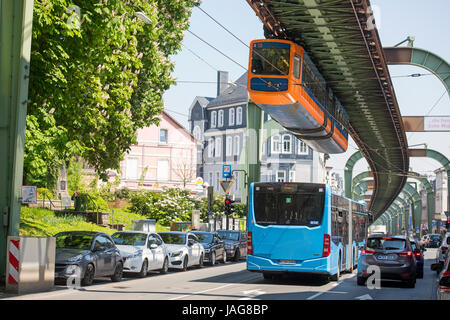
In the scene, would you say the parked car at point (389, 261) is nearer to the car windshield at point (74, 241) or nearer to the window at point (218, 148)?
the car windshield at point (74, 241)

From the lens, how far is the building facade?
98.3 m

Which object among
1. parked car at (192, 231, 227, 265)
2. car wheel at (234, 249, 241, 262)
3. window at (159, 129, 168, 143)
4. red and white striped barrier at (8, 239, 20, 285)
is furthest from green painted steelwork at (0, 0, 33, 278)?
window at (159, 129, 168, 143)

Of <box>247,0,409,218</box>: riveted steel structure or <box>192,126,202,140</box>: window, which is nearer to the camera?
<box>247,0,409,218</box>: riveted steel structure

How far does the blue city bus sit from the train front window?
915cm

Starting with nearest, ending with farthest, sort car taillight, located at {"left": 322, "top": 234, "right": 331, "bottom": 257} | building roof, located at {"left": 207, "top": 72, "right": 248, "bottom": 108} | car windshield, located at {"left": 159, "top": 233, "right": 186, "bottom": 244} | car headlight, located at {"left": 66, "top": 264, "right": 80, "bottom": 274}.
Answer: car headlight, located at {"left": 66, "top": 264, "right": 80, "bottom": 274}
car taillight, located at {"left": 322, "top": 234, "right": 331, "bottom": 257}
car windshield, located at {"left": 159, "top": 233, "right": 186, "bottom": 244}
building roof, located at {"left": 207, "top": 72, "right": 248, "bottom": 108}

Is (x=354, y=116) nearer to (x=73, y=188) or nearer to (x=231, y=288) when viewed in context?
(x=73, y=188)

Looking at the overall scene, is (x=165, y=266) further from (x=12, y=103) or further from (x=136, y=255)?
(x=12, y=103)

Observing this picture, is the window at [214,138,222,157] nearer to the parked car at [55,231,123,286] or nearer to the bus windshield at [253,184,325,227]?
the bus windshield at [253,184,325,227]

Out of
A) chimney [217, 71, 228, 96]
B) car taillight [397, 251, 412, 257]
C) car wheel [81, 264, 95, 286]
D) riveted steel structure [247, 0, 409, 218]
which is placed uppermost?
chimney [217, 71, 228, 96]

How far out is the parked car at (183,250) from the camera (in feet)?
91.2

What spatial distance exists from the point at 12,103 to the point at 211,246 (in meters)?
16.8

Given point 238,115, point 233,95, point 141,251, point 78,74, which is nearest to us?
point 78,74

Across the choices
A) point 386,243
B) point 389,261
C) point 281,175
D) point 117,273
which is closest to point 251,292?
point 117,273

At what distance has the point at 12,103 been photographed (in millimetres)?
18141
